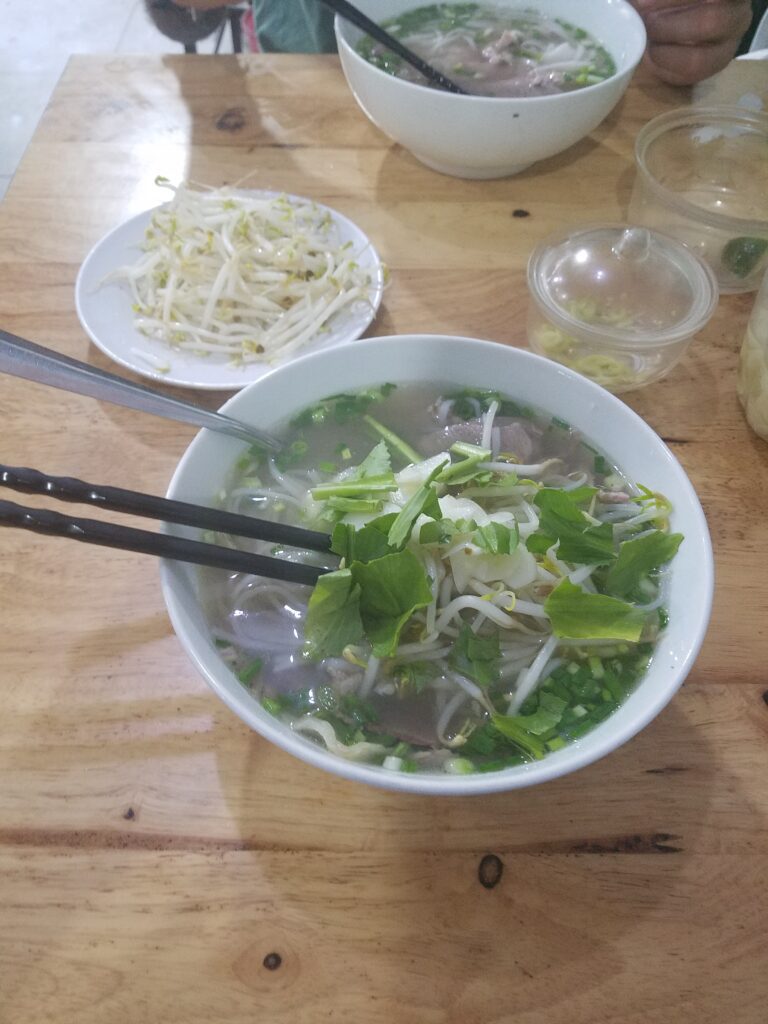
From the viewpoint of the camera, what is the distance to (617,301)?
142cm

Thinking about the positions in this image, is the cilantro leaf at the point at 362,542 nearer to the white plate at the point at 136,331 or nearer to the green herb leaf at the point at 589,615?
the green herb leaf at the point at 589,615

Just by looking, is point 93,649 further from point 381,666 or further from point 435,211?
point 435,211

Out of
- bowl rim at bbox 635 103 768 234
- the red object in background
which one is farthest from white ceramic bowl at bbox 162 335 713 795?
the red object in background

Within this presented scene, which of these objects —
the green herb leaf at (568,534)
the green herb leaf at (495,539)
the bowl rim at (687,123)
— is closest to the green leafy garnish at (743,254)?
the bowl rim at (687,123)

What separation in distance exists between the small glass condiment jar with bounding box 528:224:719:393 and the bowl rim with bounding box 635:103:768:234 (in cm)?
13

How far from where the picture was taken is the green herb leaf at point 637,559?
0.92 metres

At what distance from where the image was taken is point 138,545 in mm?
801

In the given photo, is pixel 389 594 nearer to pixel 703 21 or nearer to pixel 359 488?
pixel 359 488

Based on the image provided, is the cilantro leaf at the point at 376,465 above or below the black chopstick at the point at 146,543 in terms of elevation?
below

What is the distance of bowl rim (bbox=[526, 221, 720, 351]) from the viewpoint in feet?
4.21

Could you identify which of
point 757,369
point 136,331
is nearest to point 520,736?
point 757,369

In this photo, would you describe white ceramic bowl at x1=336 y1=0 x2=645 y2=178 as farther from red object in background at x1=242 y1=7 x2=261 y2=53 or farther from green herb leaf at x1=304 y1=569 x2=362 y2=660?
red object in background at x1=242 y1=7 x2=261 y2=53

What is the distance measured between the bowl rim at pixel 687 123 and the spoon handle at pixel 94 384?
1.03 m

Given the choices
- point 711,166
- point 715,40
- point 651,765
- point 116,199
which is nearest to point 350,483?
point 651,765
